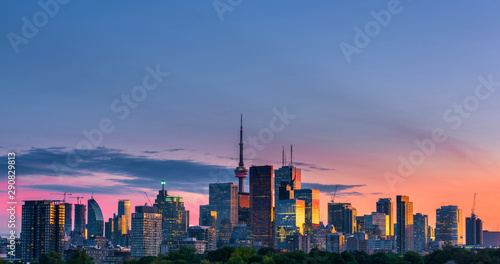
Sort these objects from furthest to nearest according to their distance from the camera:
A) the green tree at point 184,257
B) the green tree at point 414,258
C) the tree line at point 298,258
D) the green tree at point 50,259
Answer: the green tree at point 50,259 → the green tree at point 414,258 → the green tree at point 184,257 → the tree line at point 298,258

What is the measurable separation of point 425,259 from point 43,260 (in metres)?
97.2

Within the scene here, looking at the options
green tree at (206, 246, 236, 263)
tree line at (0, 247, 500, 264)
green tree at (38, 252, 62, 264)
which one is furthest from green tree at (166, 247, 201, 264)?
green tree at (38, 252, 62, 264)

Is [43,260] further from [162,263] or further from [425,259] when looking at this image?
[425,259]

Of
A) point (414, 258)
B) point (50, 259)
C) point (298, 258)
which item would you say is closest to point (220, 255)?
point (298, 258)

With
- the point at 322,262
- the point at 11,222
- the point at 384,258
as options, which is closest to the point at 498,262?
the point at 384,258

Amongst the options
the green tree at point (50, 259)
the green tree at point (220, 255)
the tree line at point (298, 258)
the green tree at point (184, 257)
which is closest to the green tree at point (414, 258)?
the tree line at point (298, 258)

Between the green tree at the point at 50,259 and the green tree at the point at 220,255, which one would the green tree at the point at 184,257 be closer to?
the green tree at the point at 220,255

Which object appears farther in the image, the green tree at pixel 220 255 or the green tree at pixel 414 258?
the green tree at pixel 220 255

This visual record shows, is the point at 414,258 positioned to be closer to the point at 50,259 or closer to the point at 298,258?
the point at 298,258

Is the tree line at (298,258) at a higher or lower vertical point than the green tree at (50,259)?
higher

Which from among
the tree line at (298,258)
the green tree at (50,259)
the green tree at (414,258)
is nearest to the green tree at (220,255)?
the tree line at (298,258)

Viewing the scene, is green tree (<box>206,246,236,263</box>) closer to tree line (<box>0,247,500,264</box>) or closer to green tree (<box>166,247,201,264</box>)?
tree line (<box>0,247,500,264</box>)

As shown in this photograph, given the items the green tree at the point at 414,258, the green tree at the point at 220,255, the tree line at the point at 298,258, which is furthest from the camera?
the green tree at the point at 220,255

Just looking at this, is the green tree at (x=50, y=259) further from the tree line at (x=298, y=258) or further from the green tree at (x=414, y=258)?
the green tree at (x=414, y=258)
